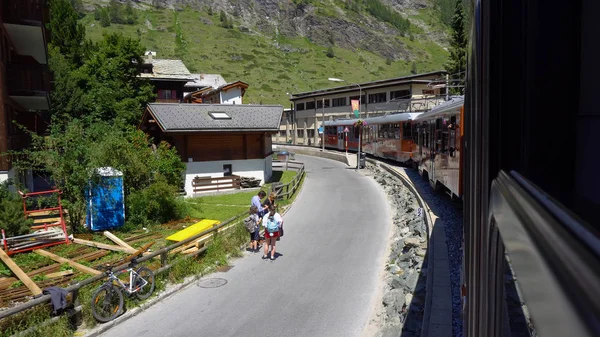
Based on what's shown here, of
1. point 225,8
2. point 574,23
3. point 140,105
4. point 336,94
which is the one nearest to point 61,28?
point 140,105

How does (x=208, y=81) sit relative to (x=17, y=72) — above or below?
above

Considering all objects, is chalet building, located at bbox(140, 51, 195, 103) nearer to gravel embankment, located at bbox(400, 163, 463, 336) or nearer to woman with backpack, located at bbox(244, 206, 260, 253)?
gravel embankment, located at bbox(400, 163, 463, 336)

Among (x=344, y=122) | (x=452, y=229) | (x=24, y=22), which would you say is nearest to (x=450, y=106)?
(x=452, y=229)

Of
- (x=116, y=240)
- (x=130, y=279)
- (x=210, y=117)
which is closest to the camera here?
(x=130, y=279)

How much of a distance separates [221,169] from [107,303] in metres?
17.4

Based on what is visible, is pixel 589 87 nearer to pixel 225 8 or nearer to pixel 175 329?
pixel 175 329

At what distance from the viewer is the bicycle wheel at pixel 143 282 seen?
10138 mm

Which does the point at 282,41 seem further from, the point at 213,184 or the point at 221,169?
the point at 213,184

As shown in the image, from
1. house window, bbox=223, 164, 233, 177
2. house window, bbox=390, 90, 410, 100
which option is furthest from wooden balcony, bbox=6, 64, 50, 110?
house window, bbox=390, 90, 410, 100

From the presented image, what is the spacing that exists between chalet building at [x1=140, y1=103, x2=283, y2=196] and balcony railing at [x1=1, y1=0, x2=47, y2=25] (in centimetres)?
698

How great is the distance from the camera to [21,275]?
35.4ft

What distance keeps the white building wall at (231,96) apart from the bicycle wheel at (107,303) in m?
41.6

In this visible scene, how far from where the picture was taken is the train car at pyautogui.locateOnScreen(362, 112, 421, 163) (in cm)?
2570

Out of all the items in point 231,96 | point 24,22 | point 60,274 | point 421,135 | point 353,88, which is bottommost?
point 60,274
